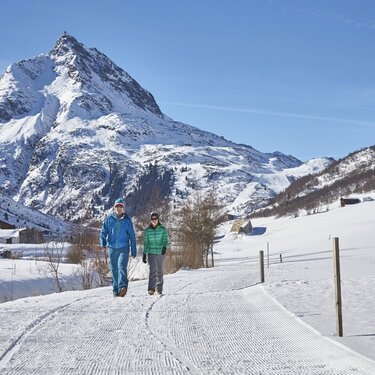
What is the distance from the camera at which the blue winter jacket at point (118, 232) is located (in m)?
11.6

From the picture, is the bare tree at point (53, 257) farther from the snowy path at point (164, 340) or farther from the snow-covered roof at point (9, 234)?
the snow-covered roof at point (9, 234)

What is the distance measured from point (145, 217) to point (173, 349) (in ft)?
111

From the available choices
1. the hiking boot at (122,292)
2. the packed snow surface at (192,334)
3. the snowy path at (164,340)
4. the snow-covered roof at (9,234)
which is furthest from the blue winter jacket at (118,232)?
the snow-covered roof at (9,234)

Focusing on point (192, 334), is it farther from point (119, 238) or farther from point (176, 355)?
point (119, 238)

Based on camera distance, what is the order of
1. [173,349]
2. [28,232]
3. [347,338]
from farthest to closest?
[28,232] → [347,338] → [173,349]

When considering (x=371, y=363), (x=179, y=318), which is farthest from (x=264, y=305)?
(x=371, y=363)

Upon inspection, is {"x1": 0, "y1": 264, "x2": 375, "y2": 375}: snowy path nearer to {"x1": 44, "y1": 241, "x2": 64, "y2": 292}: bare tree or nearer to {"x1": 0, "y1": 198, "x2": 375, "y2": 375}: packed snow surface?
{"x1": 0, "y1": 198, "x2": 375, "y2": 375}: packed snow surface

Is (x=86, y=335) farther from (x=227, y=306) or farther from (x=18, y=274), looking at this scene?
(x=18, y=274)

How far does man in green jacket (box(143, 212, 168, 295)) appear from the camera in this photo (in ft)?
40.0

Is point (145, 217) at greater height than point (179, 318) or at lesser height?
greater

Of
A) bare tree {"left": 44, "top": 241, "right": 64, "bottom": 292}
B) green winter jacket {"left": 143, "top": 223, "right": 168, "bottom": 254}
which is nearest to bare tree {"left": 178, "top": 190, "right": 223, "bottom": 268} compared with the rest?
bare tree {"left": 44, "top": 241, "right": 64, "bottom": 292}

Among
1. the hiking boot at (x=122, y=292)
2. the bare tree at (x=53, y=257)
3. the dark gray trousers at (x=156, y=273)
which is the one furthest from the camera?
the bare tree at (x=53, y=257)

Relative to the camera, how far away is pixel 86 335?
706cm

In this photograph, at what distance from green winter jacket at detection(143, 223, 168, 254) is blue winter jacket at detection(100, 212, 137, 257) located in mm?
591
